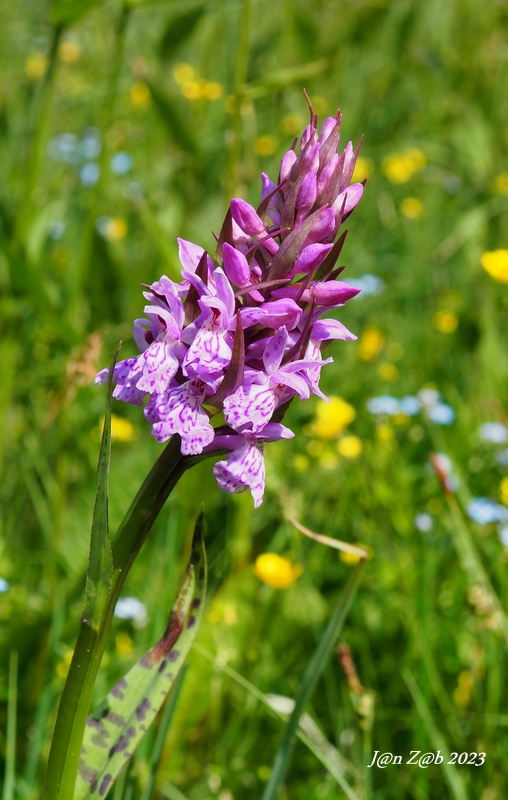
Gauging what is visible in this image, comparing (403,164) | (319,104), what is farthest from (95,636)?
(319,104)

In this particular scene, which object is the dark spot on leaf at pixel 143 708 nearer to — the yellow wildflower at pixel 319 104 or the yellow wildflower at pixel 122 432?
the yellow wildflower at pixel 122 432

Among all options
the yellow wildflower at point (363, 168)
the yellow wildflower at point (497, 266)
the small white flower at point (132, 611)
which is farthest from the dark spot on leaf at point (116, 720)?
the yellow wildflower at point (363, 168)

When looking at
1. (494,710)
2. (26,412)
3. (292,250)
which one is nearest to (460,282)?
(26,412)

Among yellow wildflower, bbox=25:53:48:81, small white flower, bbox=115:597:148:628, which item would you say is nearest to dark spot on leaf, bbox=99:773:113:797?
small white flower, bbox=115:597:148:628

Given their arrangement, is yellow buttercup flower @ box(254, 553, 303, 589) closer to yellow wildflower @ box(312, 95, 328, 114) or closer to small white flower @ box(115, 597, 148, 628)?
small white flower @ box(115, 597, 148, 628)

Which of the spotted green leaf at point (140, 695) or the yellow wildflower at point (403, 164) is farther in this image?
the yellow wildflower at point (403, 164)

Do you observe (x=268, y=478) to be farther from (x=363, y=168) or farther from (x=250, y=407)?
(x=363, y=168)

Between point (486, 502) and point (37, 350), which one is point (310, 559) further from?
point (37, 350)
